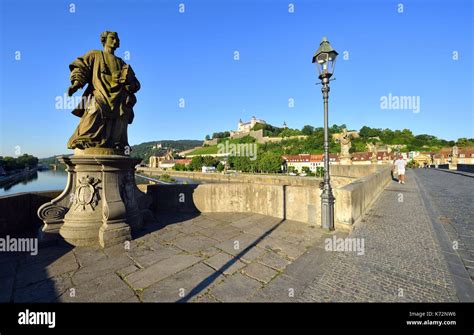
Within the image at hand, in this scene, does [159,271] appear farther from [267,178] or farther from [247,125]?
[247,125]

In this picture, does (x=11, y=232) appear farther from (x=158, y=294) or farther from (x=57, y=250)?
(x=158, y=294)

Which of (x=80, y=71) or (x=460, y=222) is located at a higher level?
(x=80, y=71)

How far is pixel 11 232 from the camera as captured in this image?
4.62 m

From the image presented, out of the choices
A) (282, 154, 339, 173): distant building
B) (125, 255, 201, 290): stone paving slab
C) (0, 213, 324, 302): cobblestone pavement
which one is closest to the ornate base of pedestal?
(0, 213, 324, 302): cobblestone pavement

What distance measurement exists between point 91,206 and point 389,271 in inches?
216

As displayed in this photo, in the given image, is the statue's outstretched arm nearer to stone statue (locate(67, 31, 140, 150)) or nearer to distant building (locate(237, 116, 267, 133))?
stone statue (locate(67, 31, 140, 150))

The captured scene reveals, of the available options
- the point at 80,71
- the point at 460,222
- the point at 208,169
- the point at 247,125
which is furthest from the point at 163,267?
the point at 247,125

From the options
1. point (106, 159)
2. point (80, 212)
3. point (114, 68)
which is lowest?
point (80, 212)

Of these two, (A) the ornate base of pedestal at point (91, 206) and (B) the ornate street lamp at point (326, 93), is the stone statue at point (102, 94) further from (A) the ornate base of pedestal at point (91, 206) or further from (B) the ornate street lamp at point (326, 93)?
(B) the ornate street lamp at point (326, 93)

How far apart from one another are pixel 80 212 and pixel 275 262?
3990 mm

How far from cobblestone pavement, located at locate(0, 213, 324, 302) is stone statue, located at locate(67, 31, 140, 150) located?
2239mm

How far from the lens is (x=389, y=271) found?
3.13 meters

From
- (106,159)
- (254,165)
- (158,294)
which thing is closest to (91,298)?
(158,294)

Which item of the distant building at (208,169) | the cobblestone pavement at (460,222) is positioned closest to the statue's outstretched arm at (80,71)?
the cobblestone pavement at (460,222)
